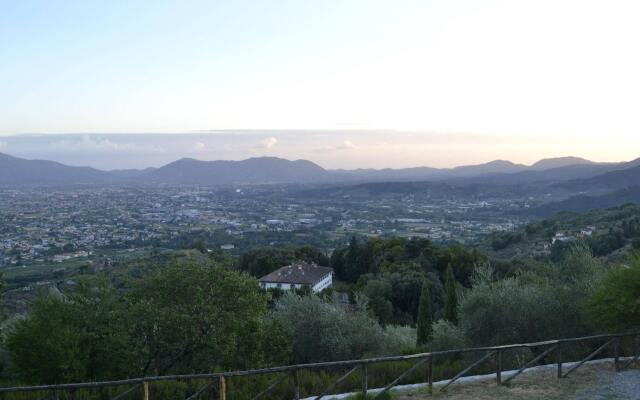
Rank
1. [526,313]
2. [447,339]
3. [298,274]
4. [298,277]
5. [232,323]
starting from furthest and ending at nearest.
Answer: [298,274] < [298,277] < [447,339] < [526,313] < [232,323]

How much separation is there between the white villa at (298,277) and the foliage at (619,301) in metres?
31.3

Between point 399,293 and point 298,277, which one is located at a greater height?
point 399,293

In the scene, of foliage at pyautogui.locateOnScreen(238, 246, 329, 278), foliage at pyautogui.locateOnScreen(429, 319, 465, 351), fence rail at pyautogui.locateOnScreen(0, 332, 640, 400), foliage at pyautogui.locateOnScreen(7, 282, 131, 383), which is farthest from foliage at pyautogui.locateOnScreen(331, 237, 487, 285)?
foliage at pyautogui.locateOnScreen(7, 282, 131, 383)

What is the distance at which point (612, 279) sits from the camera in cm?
1081

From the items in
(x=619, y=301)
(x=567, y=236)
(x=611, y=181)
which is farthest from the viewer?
(x=611, y=181)

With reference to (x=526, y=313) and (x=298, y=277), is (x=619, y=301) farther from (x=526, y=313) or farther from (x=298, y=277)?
(x=298, y=277)

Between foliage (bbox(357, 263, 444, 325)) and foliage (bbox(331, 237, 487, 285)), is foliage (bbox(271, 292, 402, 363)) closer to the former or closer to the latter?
foliage (bbox(357, 263, 444, 325))

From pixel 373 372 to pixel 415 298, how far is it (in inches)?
1025

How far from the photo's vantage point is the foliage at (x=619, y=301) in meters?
10.2

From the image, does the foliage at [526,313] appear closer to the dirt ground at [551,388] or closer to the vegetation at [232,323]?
the vegetation at [232,323]

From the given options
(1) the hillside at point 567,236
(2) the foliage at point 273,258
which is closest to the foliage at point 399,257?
(2) the foliage at point 273,258

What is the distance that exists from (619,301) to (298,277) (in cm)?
3470

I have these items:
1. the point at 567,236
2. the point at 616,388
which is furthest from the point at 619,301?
the point at 567,236

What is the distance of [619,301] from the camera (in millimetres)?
10281
